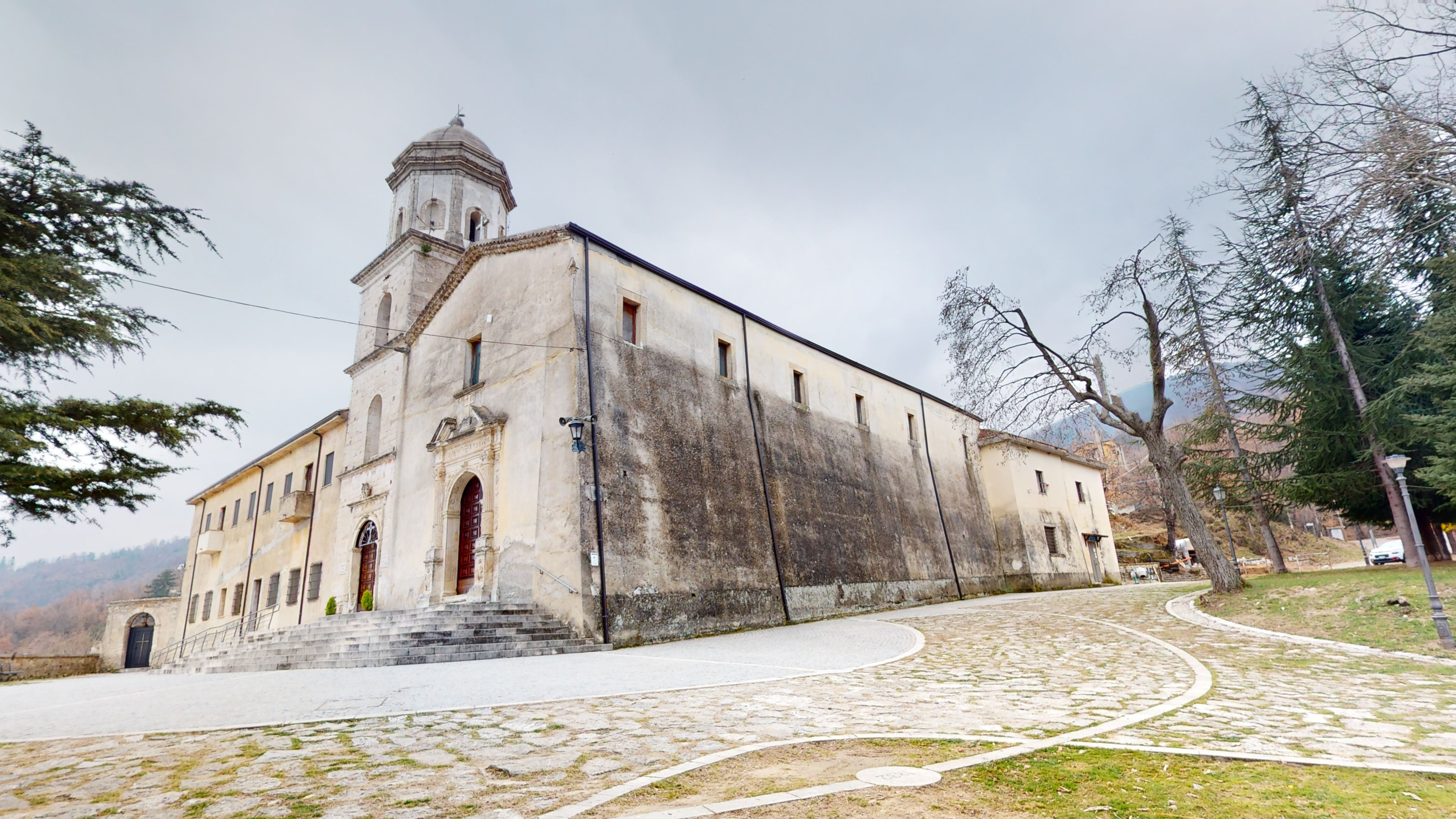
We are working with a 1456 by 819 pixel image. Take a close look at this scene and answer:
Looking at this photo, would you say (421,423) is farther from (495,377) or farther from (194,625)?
(194,625)

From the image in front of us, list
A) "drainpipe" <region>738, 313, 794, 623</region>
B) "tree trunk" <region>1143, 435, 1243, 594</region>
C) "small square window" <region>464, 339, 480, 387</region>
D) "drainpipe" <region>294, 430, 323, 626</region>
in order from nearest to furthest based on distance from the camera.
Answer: "tree trunk" <region>1143, 435, 1243, 594</region>, "drainpipe" <region>738, 313, 794, 623</region>, "small square window" <region>464, 339, 480, 387</region>, "drainpipe" <region>294, 430, 323, 626</region>

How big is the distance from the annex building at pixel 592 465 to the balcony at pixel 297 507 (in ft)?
0.29

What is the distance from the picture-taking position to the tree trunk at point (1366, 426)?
13.8 m

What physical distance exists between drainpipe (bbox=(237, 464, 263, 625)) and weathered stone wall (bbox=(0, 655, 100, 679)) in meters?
5.57

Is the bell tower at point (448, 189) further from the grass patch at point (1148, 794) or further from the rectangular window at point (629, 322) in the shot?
the grass patch at point (1148, 794)

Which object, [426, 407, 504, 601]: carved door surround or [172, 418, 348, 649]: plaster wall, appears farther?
[172, 418, 348, 649]: plaster wall

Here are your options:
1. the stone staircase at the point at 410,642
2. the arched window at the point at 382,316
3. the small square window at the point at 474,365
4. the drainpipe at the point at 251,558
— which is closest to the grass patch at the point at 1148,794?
the stone staircase at the point at 410,642

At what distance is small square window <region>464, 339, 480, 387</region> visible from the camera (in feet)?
58.2

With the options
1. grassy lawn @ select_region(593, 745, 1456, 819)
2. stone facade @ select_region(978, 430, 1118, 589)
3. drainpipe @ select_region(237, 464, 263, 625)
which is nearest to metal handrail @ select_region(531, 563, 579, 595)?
grassy lawn @ select_region(593, 745, 1456, 819)

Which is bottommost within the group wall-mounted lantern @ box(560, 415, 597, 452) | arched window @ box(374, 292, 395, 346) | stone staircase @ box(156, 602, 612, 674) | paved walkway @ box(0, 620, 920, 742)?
paved walkway @ box(0, 620, 920, 742)

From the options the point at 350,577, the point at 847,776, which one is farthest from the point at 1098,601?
the point at 350,577

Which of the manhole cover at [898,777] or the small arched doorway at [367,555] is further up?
the small arched doorway at [367,555]

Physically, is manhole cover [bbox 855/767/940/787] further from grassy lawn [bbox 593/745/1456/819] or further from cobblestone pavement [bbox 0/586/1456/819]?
cobblestone pavement [bbox 0/586/1456/819]

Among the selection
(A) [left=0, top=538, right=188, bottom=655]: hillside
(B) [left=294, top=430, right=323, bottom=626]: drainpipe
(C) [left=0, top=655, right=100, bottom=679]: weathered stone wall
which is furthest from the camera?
(A) [left=0, top=538, right=188, bottom=655]: hillside
